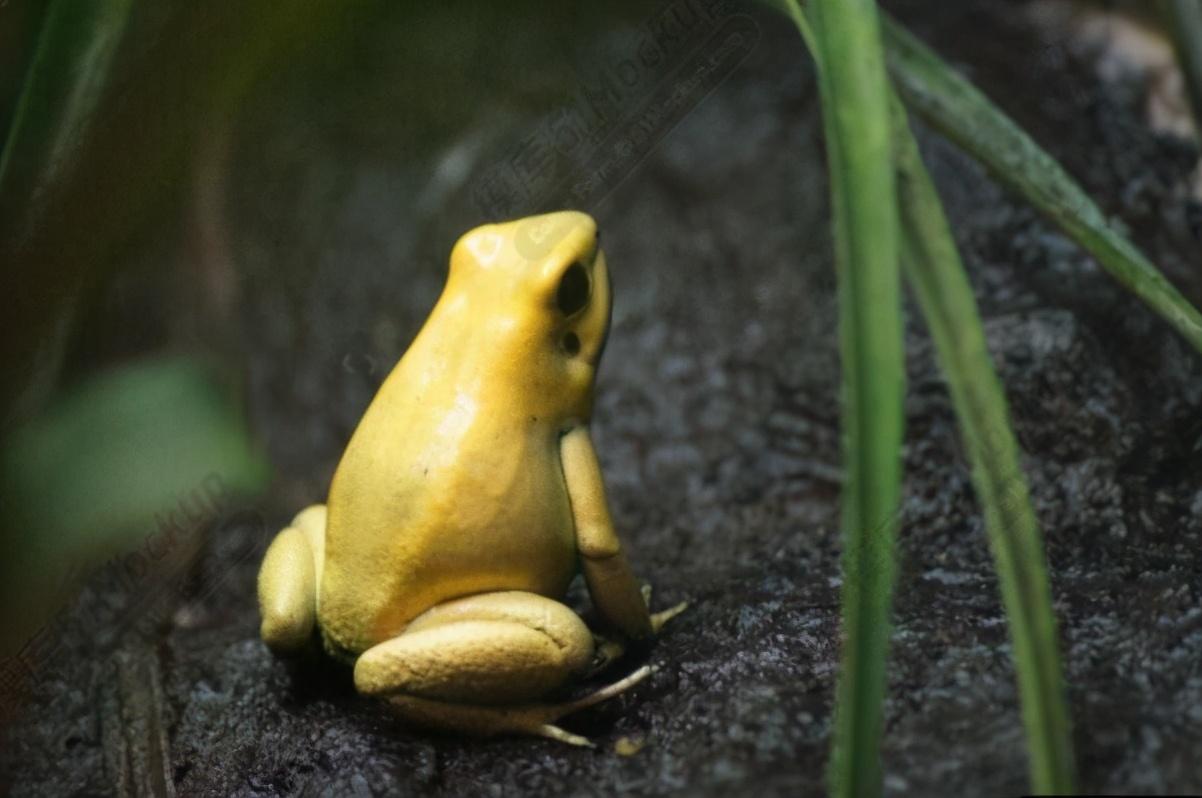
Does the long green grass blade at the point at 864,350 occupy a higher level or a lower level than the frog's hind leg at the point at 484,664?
higher

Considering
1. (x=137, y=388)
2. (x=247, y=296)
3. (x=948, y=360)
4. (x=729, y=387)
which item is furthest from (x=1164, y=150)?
(x=137, y=388)

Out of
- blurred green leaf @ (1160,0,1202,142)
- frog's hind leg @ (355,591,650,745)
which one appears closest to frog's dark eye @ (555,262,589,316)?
frog's hind leg @ (355,591,650,745)

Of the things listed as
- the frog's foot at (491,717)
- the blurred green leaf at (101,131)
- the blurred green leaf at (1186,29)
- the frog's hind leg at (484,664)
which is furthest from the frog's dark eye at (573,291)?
the blurred green leaf at (1186,29)

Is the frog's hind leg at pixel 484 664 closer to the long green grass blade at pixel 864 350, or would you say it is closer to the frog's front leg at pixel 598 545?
the frog's front leg at pixel 598 545

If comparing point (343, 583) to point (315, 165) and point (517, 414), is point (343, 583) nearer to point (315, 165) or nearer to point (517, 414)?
point (517, 414)

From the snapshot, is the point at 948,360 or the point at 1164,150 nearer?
the point at 948,360

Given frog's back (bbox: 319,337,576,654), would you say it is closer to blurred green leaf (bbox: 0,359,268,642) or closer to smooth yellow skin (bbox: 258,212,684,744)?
smooth yellow skin (bbox: 258,212,684,744)

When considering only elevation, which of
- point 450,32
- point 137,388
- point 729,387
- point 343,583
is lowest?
point 729,387

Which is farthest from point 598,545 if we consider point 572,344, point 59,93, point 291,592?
point 59,93
